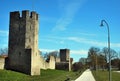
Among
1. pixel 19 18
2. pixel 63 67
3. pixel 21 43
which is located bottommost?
pixel 63 67

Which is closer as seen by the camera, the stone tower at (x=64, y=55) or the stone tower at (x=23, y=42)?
the stone tower at (x=23, y=42)

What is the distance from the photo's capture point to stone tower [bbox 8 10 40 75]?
53406 mm

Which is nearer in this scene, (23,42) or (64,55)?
(23,42)

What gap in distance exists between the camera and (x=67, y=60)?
117438 millimetres

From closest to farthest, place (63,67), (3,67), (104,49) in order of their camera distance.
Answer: (3,67) < (63,67) < (104,49)

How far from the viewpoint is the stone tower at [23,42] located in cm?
5341

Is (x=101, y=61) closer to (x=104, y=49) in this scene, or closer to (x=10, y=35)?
(x=104, y=49)

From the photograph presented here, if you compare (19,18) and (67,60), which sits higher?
(19,18)

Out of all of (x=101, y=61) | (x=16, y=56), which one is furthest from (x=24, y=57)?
(x=101, y=61)

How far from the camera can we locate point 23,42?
5394cm

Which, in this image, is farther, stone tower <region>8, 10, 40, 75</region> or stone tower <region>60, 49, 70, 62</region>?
stone tower <region>60, 49, 70, 62</region>

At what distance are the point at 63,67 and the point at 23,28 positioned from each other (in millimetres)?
53651

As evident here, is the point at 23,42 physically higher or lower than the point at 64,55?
higher

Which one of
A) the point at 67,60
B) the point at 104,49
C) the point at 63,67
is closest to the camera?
the point at 63,67
